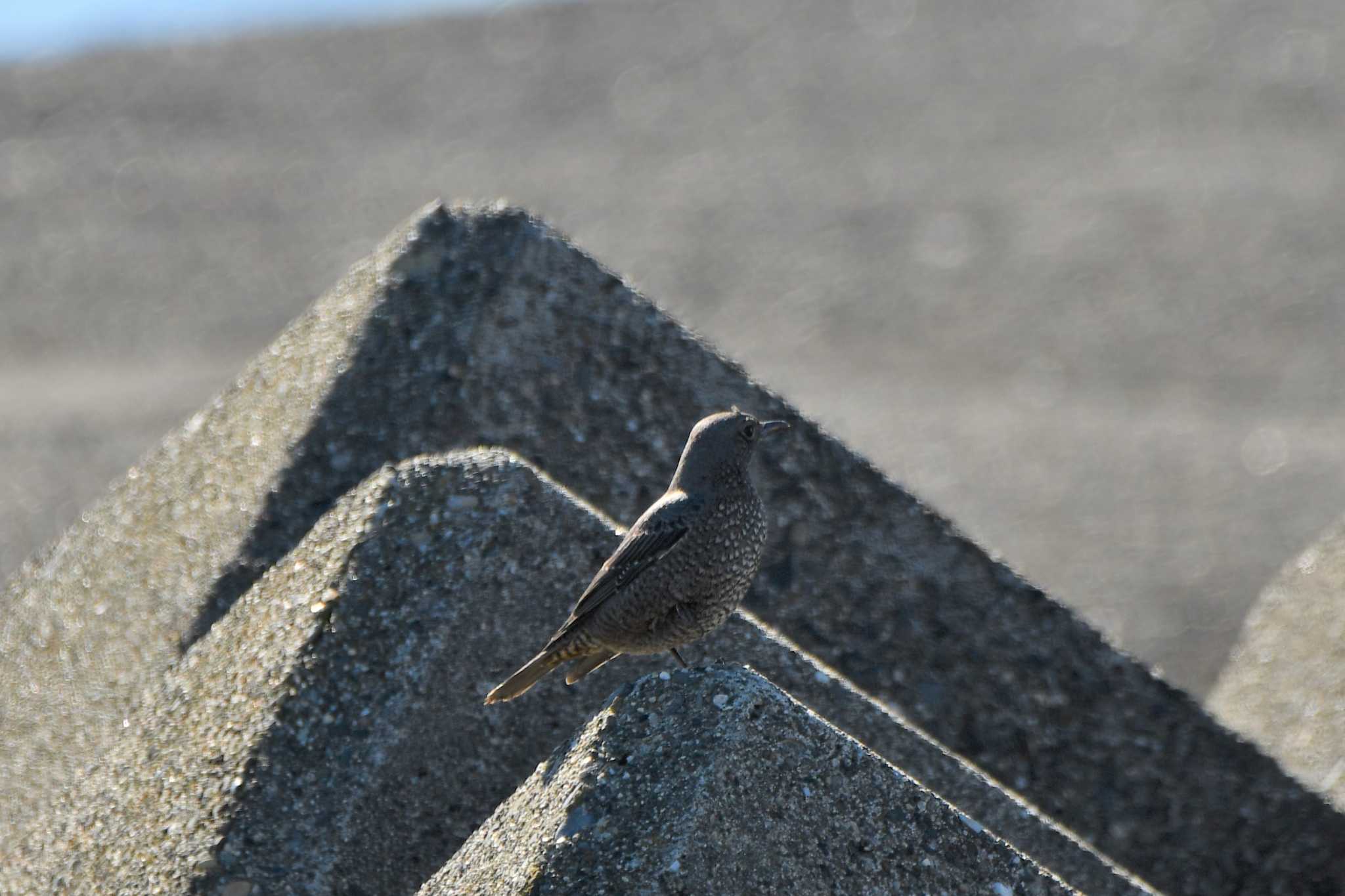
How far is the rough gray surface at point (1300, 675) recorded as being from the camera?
17.3 ft

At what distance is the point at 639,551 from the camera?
3.49 meters

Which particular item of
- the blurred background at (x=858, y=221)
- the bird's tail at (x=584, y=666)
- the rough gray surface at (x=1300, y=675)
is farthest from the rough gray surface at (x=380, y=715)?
the blurred background at (x=858, y=221)

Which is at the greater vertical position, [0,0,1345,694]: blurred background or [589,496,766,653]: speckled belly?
[0,0,1345,694]: blurred background

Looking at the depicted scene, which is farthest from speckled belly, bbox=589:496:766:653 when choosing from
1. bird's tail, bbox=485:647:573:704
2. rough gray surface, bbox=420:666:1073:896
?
rough gray surface, bbox=420:666:1073:896

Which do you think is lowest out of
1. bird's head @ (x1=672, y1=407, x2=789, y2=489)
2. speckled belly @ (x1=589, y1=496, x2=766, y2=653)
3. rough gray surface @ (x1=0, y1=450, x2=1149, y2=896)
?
rough gray surface @ (x1=0, y1=450, x2=1149, y2=896)

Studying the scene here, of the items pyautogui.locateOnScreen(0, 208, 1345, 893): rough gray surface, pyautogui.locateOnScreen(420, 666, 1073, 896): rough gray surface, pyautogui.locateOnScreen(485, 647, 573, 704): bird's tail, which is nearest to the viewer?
pyautogui.locateOnScreen(420, 666, 1073, 896): rough gray surface

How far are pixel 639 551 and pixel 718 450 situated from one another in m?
0.28

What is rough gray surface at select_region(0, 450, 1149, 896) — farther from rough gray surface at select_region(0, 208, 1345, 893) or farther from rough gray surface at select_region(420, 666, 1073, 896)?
rough gray surface at select_region(0, 208, 1345, 893)

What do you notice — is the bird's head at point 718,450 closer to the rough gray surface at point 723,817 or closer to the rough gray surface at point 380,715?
the rough gray surface at point 380,715

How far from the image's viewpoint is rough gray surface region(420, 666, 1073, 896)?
288 cm

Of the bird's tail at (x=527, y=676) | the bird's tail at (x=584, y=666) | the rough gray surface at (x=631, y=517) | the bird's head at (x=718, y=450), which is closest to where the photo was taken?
the bird's tail at (x=527, y=676)

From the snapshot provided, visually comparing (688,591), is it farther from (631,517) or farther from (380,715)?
(631,517)

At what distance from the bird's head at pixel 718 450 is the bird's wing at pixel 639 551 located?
0.06 m

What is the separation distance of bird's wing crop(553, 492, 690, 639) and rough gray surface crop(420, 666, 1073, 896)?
34 centimetres
